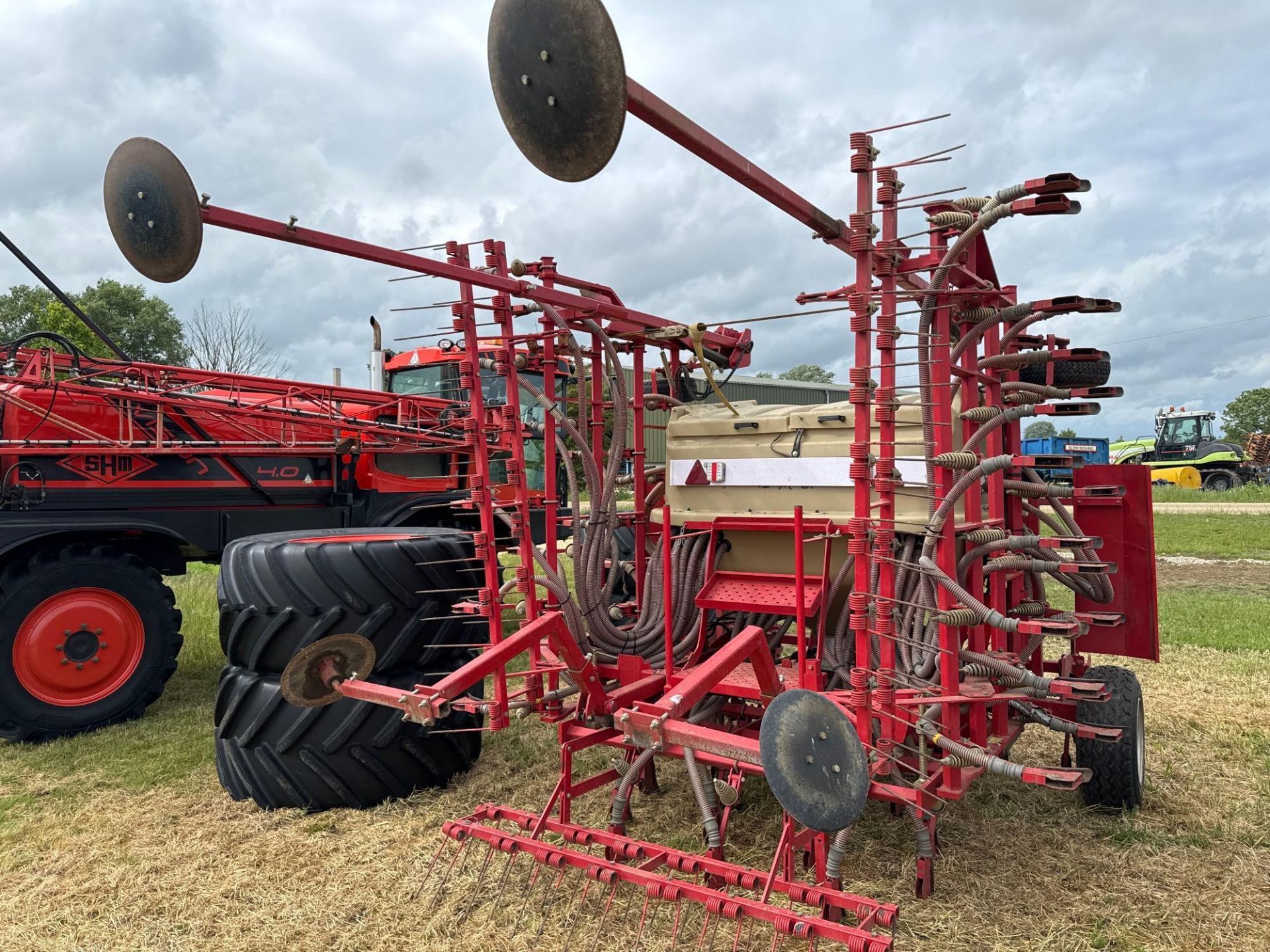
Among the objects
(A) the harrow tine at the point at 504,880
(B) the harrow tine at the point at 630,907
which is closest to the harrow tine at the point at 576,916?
(B) the harrow tine at the point at 630,907

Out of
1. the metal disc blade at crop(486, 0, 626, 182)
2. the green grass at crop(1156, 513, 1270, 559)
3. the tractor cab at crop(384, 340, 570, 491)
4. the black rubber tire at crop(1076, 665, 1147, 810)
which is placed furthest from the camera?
the green grass at crop(1156, 513, 1270, 559)

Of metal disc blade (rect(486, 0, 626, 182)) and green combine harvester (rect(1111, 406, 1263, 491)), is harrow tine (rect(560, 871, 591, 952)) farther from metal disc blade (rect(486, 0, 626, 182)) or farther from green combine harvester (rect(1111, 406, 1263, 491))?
green combine harvester (rect(1111, 406, 1263, 491))

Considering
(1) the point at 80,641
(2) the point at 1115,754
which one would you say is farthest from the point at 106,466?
(2) the point at 1115,754

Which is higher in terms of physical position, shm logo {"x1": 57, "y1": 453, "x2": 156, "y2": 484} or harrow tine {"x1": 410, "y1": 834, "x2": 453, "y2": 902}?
shm logo {"x1": 57, "y1": 453, "x2": 156, "y2": 484}

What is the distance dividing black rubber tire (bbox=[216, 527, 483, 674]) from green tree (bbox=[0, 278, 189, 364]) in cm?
2064

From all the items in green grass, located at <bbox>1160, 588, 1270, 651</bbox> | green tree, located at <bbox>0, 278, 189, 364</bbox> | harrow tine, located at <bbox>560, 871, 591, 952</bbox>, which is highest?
green tree, located at <bbox>0, 278, 189, 364</bbox>

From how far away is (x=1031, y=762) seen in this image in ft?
13.7

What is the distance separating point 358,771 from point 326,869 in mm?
556

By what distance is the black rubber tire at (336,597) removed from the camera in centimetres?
362

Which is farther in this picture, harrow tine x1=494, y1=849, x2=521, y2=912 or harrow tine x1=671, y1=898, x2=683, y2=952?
harrow tine x1=494, y1=849, x2=521, y2=912

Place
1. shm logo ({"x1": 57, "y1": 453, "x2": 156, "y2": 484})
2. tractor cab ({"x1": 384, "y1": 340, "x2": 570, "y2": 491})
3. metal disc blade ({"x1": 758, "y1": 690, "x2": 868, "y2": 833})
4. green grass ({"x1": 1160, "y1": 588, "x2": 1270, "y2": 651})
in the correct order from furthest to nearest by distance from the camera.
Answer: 1. tractor cab ({"x1": 384, "y1": 340, "x2": 570, "y2": 491})
2. green grass ({"x1": 1160, "y1": 588, "x2": 1270, "y2": 651})
3. shm logo ({"x1": 57, "y1": 453, "x2": 156, "y2": 484})
4. metal disc blade ({"x1": 758, "y1": 690, "x2": 868, "y2": 833})

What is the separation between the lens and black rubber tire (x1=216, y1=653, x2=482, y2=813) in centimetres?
360

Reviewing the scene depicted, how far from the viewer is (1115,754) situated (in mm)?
3510

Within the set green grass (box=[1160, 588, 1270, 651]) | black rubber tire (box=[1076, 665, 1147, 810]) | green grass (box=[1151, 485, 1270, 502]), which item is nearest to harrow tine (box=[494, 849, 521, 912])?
black rubber tire (box=[1076, 665, 1147, 810])
